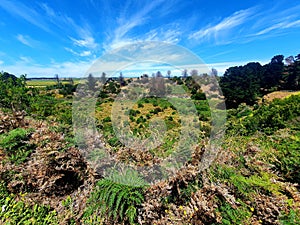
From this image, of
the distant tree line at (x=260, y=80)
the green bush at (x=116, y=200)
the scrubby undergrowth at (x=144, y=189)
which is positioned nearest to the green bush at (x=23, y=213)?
the scrubby undergrowth at (x=144, y=189)

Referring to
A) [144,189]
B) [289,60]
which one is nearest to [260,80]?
[289,60]

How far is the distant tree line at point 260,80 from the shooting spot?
2977cm

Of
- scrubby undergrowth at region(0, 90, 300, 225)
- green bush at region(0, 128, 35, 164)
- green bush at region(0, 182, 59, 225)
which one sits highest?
green bush at region(0, 128, 35, 164)

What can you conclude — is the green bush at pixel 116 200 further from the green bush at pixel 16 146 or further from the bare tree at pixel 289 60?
the bare tree at pixel 289 60

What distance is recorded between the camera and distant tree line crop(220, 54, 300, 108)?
2977 cm

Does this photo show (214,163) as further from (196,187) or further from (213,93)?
(213,93)

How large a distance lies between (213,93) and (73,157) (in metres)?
32.3

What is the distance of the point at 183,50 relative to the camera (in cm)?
358

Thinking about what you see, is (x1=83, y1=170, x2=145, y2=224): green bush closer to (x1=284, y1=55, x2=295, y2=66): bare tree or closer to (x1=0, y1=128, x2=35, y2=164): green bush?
(x1=0, y1=128, x2=35, y2=164): green bush

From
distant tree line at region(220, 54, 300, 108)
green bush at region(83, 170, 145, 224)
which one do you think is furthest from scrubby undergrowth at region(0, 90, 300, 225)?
distant tree line at region(220, 54, 300, 108)

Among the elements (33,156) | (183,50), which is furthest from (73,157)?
(183,50)

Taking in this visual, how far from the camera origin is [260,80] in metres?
33.7

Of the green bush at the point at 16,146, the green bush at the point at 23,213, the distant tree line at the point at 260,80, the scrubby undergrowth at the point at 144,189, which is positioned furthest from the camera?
the distant tree line at the point at 260,80

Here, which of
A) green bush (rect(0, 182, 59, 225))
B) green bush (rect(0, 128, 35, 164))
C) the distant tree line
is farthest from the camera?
the distant tree line
